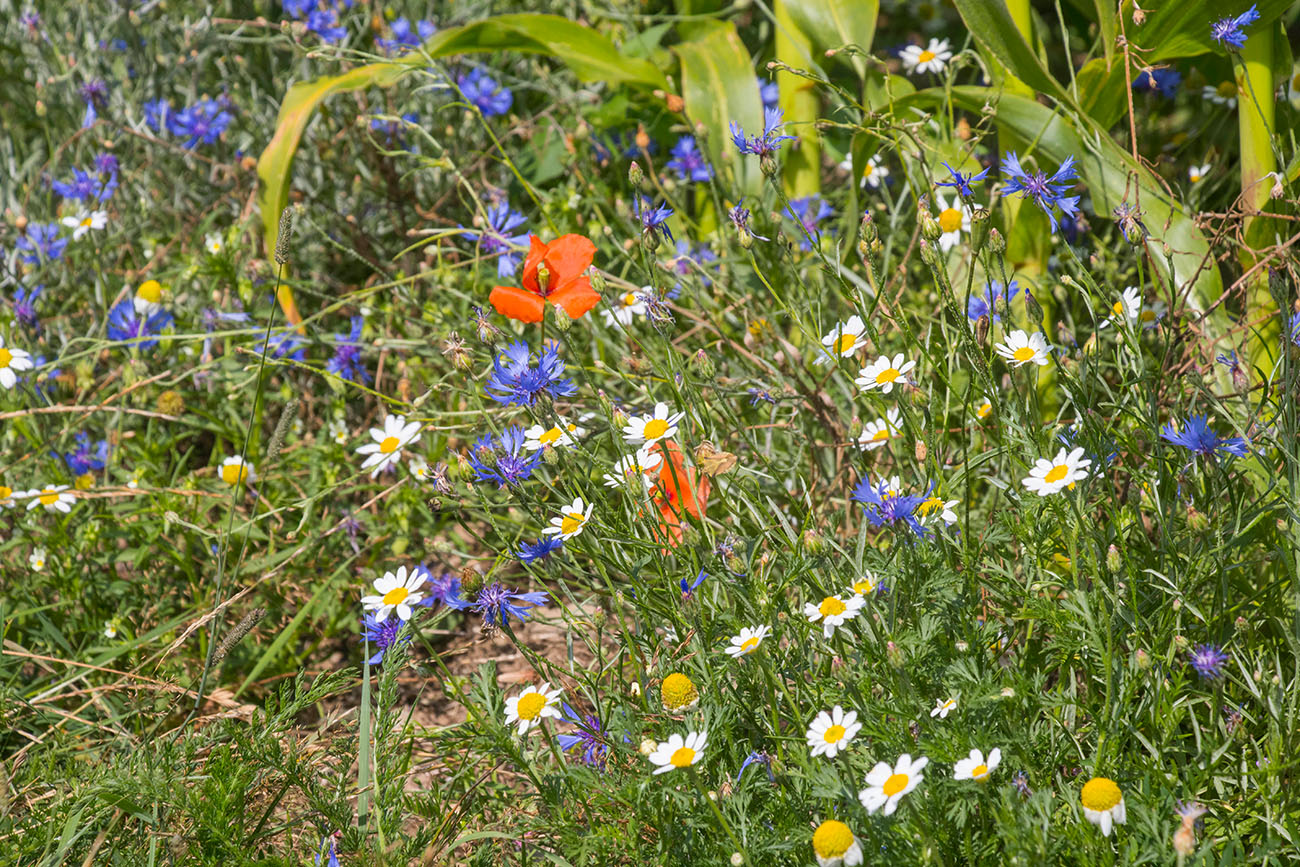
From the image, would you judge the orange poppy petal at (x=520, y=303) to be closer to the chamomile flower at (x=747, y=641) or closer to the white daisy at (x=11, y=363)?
the chamomile flower at (x=747, y=641)

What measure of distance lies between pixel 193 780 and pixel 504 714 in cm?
42

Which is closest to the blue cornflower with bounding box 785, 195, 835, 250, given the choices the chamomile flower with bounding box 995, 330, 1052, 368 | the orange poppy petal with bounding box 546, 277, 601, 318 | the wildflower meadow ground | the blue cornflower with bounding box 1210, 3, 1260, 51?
the wildflower meadow ground

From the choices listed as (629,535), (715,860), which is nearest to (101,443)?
(629,535)

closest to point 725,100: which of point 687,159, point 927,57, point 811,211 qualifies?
point 687,159

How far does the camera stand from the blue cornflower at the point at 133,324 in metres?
2.35

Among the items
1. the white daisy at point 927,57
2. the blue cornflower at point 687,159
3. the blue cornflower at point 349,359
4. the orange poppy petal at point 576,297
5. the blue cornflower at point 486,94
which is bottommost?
the orange poppy petal at point 576,297

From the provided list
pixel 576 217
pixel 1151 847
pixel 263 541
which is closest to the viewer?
pixel 1151 847

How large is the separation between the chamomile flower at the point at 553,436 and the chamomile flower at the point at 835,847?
560mm

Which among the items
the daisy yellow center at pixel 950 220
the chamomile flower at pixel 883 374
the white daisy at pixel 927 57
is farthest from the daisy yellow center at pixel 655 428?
the white daisy at pixel 927 57

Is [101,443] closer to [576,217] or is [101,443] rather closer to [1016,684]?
[576,217]

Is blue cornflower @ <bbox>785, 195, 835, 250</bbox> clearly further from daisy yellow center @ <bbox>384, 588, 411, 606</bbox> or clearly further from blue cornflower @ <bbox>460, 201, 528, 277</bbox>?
daisy yellow center @ <bbox>384, 588, 411, 606</bbox>

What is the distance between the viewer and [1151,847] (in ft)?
3.45

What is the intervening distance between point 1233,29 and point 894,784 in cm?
125

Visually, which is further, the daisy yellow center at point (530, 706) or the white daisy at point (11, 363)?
the white daisy at point (11, 363)
